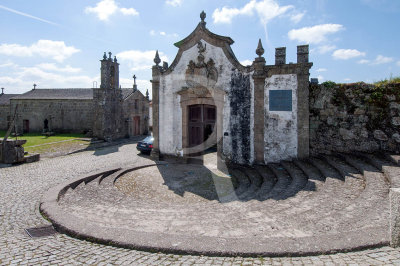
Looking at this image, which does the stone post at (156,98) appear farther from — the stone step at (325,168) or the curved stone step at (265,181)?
the stone step at (325,168)

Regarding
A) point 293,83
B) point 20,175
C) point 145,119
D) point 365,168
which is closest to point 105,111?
point 145,119

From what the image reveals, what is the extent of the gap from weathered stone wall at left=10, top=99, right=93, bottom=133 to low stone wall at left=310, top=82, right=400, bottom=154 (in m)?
23.8

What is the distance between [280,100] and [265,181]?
3.49 m

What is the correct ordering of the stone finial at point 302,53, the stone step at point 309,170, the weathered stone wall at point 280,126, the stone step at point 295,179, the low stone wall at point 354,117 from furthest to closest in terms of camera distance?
the weathered stone wall at point 280,126 → the stone finial at point 302,53 → the low stone wall at point 354,117 → the stone step at point 309,170 → the stone step at point 295,179

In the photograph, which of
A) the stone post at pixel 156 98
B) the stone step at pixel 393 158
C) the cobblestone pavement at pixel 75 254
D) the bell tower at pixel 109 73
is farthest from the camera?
the bell tower at pixel 109 73

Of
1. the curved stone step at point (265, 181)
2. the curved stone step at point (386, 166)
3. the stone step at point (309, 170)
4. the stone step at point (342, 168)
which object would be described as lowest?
the curved stone step at point (265, 181)

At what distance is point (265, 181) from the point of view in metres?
8.21

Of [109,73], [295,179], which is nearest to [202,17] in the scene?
[295,179]

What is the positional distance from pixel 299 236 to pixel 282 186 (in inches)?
141

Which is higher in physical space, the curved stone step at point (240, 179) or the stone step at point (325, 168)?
the stone step at point (325, 168)

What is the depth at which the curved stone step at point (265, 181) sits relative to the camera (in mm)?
6680

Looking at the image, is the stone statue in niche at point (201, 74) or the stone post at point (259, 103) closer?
the stone post at point (259, 103)

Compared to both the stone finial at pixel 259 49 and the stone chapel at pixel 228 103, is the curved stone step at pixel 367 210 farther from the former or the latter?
the stone finial at pixel 259 49

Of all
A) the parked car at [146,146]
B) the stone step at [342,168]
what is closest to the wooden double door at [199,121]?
the parked car at [146,146]
